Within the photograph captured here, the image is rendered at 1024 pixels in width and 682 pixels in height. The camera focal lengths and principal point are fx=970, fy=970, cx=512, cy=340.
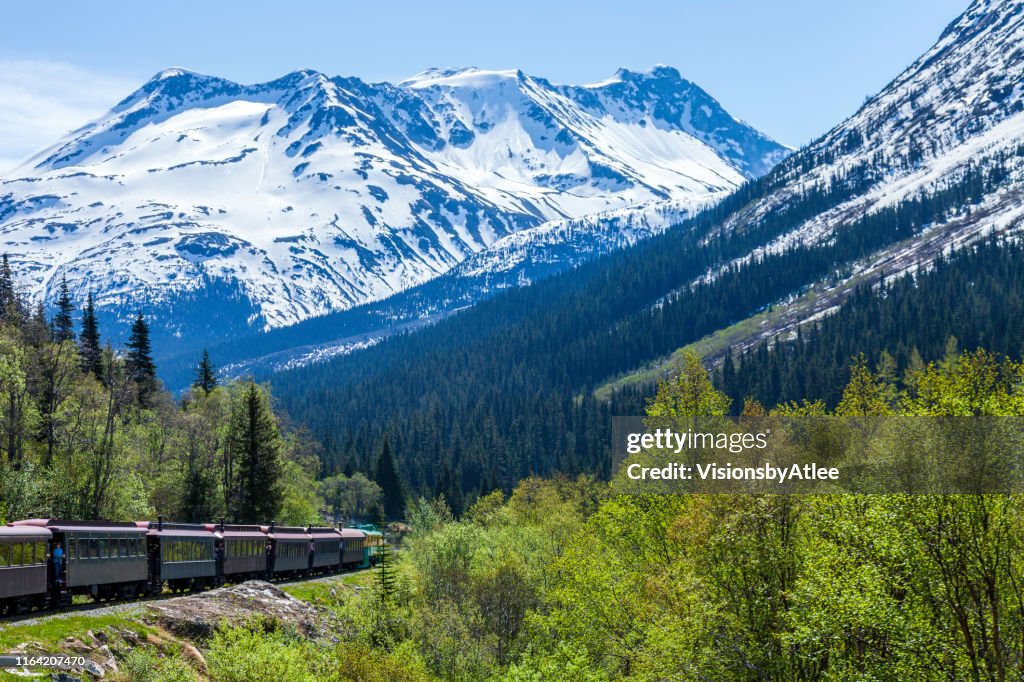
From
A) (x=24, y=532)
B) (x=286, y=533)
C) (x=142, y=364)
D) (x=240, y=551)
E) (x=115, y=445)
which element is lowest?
(x=240, y=551)

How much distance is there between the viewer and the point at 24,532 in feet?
135

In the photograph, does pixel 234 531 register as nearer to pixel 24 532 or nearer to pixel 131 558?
pixel 131 558

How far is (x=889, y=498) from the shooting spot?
34.8 meters

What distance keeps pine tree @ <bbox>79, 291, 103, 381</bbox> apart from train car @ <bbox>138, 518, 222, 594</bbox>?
5906 centimetres

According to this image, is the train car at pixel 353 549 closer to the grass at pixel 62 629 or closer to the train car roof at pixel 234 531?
the train car roof at pixel 234 531

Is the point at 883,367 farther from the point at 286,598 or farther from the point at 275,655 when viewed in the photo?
the point at 275,655

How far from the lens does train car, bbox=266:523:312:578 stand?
228ft

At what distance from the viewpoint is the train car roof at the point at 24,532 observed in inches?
1567

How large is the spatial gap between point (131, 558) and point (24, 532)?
9.24 meters

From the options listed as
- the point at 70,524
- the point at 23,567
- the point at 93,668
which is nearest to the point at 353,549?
the point at 70,524

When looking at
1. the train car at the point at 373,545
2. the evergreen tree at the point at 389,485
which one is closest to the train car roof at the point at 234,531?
the train car at the point at 373,545

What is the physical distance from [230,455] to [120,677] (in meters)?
58.7

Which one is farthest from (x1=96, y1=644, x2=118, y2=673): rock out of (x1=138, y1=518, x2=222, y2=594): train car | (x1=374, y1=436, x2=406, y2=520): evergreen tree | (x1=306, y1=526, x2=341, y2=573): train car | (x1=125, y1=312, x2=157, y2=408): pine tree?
(x1=374, y1=436, x2=406, y2=520): evergreen tree

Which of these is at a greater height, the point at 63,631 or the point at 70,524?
the point at 70,524
